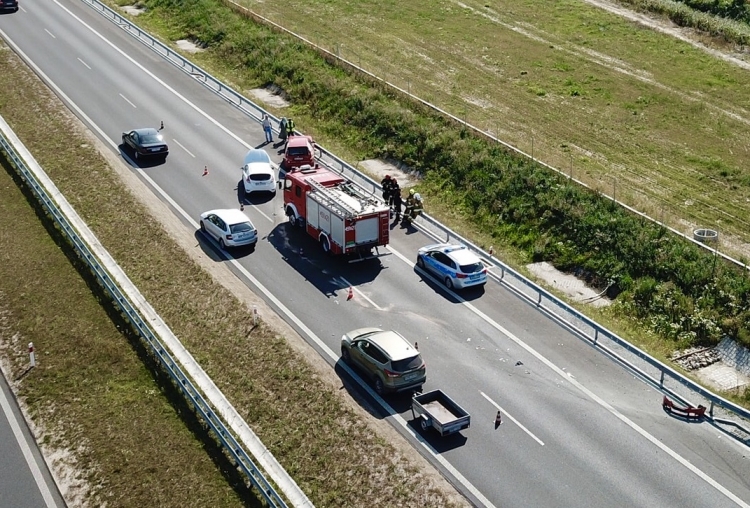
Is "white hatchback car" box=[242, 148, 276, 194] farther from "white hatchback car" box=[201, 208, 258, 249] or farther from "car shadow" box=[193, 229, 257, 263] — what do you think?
"car shadow" box=[193, 229, 257, 263]

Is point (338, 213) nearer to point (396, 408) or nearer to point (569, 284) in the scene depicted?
point (569, 284)

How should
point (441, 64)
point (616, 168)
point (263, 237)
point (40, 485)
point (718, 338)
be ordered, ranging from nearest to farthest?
point (40, 485) → point (718, 338) → point (263, 237) → point (616, 168) → point (441, 64)

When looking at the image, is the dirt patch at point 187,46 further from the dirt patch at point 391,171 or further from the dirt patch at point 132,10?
the dirt patch at point 391,171

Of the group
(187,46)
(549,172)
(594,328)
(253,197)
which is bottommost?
(253,197)

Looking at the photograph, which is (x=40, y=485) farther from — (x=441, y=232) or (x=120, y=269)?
(x=441, y=232)

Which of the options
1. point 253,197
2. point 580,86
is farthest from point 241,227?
point 580,86

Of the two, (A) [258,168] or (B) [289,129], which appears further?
(B) [289,129]

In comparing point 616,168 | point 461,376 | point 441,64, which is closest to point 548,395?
point 461,376

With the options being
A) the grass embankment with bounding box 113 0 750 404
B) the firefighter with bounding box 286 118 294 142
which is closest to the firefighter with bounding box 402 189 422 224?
the grass embankment with bounding box 113 0 750 404
